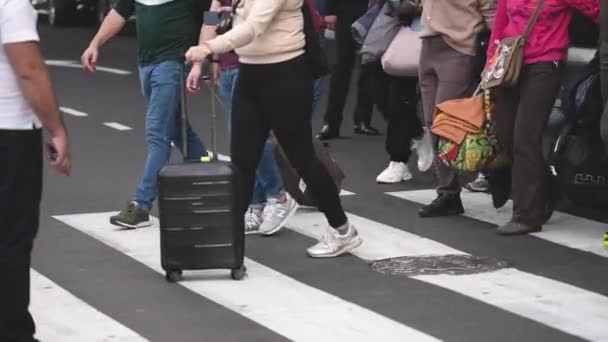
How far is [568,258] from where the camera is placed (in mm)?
9086

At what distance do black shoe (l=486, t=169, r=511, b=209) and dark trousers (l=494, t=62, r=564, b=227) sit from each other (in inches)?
11.6

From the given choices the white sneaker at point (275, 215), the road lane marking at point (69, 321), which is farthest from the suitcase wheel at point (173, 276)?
the white sneaker at point (275, 215)

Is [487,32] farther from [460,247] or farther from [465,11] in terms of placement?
[460,247]

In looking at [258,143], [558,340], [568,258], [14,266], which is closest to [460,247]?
[568,258]

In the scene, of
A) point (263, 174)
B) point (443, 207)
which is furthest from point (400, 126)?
point (263, 174)

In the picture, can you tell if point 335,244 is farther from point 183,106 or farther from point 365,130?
point 365,130

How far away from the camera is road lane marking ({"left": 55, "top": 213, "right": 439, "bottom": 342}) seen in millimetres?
7352

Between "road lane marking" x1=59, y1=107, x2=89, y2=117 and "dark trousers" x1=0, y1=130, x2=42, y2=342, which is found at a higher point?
"dark trousers" x1=0, y1=130, x2=42, y2=342

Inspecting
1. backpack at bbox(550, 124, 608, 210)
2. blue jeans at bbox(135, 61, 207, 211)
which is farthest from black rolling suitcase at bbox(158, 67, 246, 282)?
backpack at bbox(550, 124, 608, 210)

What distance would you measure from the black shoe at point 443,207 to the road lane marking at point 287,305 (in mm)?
1781

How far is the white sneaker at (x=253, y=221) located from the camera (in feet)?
32.7

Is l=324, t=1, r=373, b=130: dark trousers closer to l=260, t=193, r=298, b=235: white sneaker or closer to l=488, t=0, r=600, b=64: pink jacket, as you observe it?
l=260, t=193, r=298, b=235: white sneaker

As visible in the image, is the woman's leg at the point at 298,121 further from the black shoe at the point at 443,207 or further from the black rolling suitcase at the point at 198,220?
the black shoe at the point at 443,207

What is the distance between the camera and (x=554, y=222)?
10203mm
